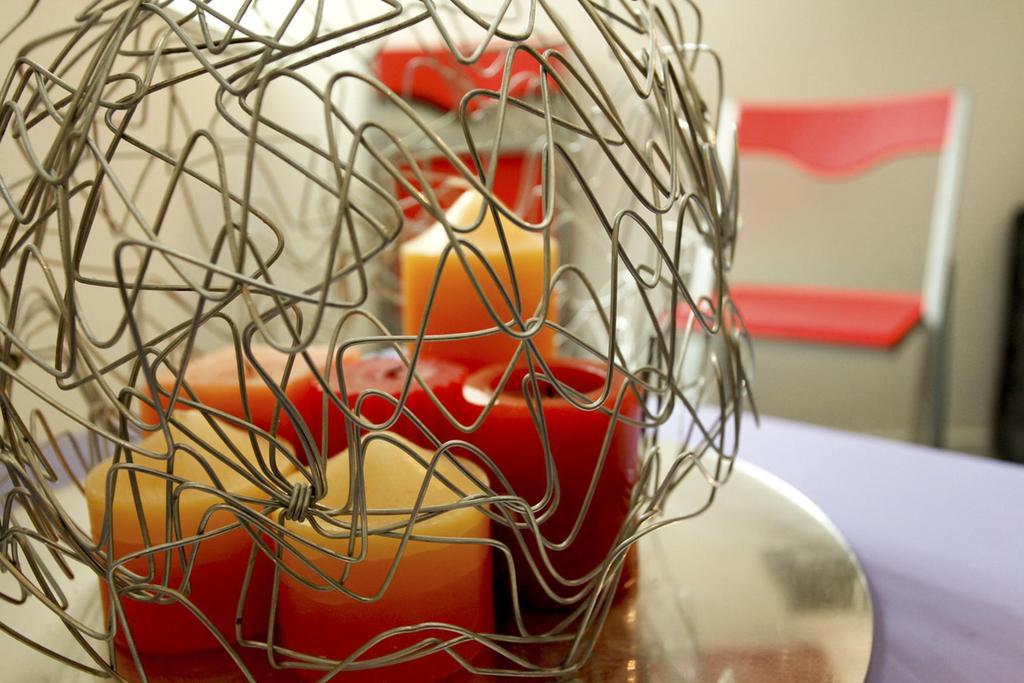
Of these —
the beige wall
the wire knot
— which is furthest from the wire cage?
the beige wall

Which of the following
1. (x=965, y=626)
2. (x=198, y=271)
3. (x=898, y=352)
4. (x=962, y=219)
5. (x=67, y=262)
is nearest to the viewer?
(x=67, y=262)

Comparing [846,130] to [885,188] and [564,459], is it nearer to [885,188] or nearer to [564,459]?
[885,188]

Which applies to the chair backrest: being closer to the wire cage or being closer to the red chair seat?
the red chair seat

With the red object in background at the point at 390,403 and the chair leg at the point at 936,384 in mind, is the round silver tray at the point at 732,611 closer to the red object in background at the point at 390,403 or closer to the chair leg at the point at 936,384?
the red object in background at the point at 390,403

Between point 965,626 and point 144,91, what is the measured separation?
270 mm

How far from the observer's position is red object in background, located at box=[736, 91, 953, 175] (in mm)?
897

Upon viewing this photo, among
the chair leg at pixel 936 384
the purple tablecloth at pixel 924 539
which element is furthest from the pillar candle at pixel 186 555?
the chair leg at pixel 936 384

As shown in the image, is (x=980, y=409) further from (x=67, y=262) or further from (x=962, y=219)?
(x=67, y=262)

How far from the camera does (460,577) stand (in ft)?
0.68

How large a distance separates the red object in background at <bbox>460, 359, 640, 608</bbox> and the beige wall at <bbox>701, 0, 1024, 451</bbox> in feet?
2.89

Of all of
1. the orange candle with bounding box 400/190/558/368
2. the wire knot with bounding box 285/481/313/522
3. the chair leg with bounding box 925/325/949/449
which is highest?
the orange candle with bounding box 400/190/558/368

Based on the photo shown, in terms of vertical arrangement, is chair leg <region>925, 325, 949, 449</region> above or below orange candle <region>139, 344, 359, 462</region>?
below

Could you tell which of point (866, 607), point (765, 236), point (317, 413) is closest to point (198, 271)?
point (317, 413)

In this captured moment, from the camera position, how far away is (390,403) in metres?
0.24
